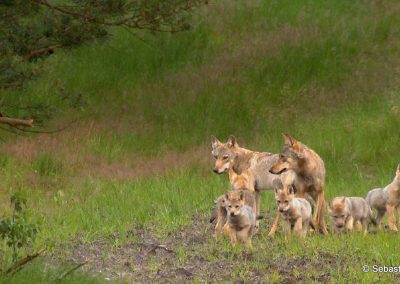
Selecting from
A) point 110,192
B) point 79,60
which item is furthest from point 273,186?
point 79,60

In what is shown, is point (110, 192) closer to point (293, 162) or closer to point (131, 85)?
point (293, 162)

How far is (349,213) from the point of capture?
13.1 m

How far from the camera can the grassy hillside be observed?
38.7ft

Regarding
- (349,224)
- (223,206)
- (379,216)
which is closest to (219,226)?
(223,206)

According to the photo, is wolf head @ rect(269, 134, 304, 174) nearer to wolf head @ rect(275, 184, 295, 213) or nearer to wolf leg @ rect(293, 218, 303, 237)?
wolf head @ rect(275, 184, 295, 213)

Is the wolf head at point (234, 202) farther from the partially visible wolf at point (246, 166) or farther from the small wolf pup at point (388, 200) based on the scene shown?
the small wolf pup at point (388, 200)

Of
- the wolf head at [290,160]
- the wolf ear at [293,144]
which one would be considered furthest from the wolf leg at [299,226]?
the wolf ear at [293,144]

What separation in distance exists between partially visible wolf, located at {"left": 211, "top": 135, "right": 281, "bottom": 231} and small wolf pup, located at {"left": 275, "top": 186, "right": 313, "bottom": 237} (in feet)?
4.02

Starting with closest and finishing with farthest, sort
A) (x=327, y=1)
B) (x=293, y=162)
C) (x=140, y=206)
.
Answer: (x=293, y=162) < (x=140, y=206) < (x=327, y=1)

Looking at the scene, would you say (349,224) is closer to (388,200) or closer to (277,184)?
(388,200)

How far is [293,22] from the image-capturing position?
1106 inches

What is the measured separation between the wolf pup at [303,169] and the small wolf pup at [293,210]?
71 centimetres

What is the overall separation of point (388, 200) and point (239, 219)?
255cm

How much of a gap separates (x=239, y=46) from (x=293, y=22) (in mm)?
1814
